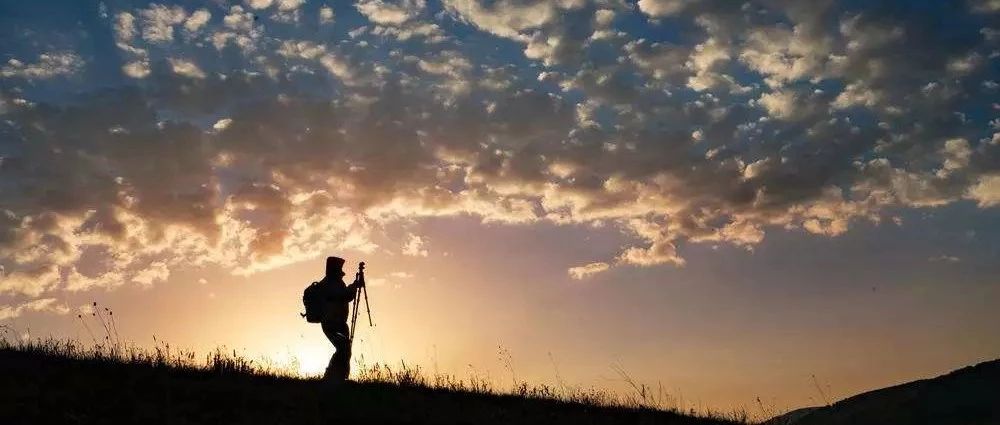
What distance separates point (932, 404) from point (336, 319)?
31.6 ft

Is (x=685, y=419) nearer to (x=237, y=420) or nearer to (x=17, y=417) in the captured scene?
(x=237, y=420)

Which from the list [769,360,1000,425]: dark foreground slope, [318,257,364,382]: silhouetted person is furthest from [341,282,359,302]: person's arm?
[769,360,1000,425]: dark foreground slope

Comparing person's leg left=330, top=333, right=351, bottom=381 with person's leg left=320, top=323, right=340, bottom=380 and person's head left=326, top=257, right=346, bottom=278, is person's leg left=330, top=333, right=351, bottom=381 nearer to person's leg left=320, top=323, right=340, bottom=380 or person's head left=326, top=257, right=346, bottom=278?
person's leg left=320, top=323, right=340, bottom=380

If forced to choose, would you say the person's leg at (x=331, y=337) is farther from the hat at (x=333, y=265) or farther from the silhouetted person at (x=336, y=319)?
A: the hat at (x=333, y=265)

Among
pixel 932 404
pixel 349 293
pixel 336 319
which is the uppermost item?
A: pixel 349 293

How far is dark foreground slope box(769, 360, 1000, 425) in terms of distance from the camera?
1202 centimetres

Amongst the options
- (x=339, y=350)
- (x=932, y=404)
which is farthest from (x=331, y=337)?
(x=932, y=404)

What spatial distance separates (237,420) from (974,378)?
1190 centimetres

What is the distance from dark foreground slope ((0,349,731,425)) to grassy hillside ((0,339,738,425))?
0.5 inches

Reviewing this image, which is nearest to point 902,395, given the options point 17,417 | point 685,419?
point 685,419

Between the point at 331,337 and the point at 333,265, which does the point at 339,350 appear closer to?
the point at 331,337

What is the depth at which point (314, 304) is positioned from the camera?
1195 centimetres

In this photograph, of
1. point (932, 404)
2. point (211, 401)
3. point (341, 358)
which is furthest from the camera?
point (932, 404)

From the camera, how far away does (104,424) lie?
8094 mm
